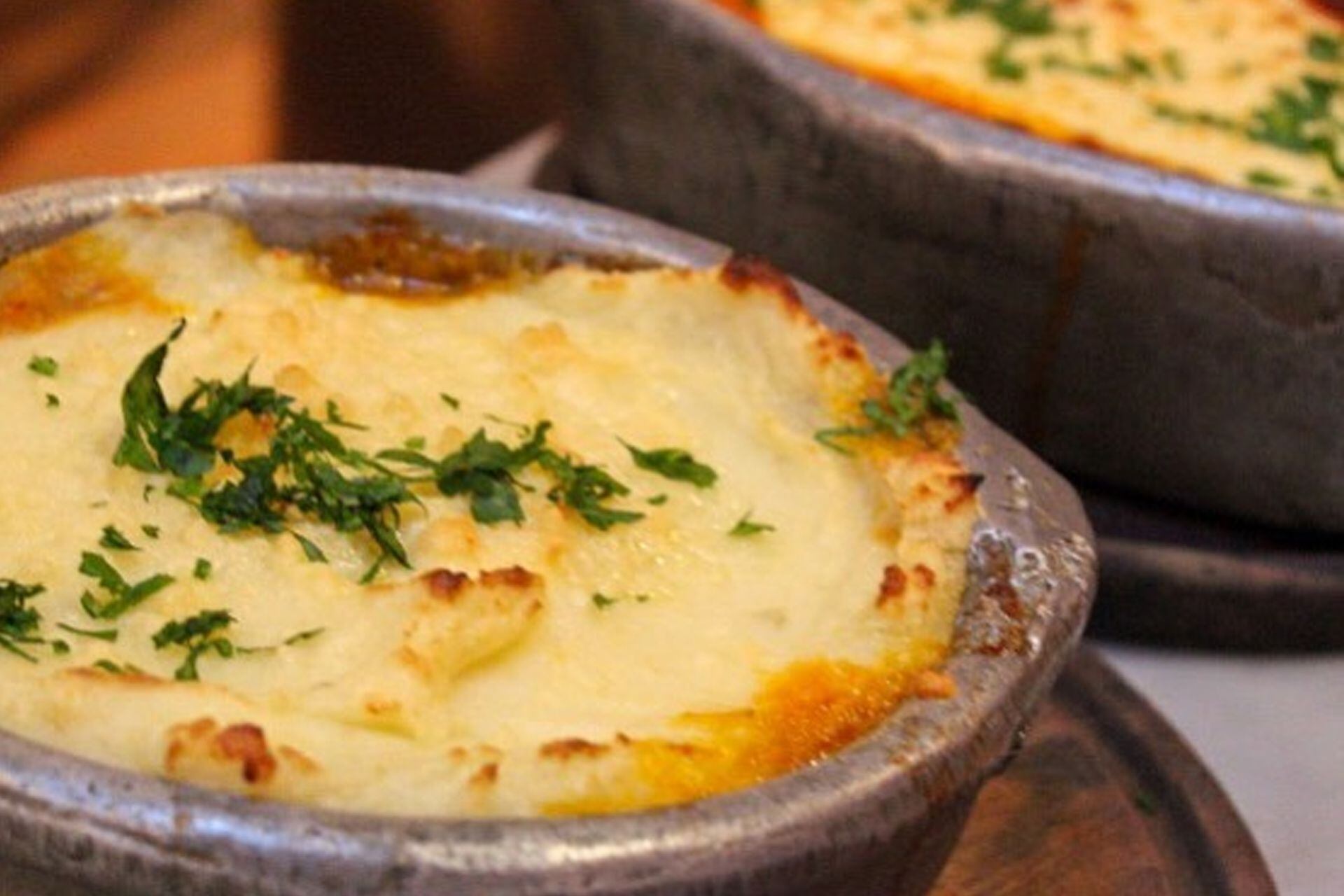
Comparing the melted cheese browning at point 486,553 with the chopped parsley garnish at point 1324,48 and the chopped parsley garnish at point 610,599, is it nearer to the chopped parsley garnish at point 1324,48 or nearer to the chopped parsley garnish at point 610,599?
the chopped parsley garnish at point 610,599

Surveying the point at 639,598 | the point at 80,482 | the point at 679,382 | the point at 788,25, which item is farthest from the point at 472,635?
the point at 788,25

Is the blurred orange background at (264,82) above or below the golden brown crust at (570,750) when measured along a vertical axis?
below

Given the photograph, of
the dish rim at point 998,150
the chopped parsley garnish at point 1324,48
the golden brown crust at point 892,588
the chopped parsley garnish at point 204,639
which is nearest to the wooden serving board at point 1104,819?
the golden brown crust at point 892,588

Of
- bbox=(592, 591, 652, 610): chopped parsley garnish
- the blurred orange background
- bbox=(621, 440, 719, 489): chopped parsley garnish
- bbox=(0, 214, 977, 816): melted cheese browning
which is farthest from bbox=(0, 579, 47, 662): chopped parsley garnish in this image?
the blurred orange background

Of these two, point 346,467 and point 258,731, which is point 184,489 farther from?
point 258,731

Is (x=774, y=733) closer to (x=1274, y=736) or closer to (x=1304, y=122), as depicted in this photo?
(x=1274, y=736)

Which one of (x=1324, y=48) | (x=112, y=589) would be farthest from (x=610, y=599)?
(x=1324, y=48)

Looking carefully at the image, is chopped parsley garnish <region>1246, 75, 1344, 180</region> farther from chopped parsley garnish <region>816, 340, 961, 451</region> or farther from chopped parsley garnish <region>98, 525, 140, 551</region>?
chopped parsley garnish <region>98, 525, 140, 551</region>
